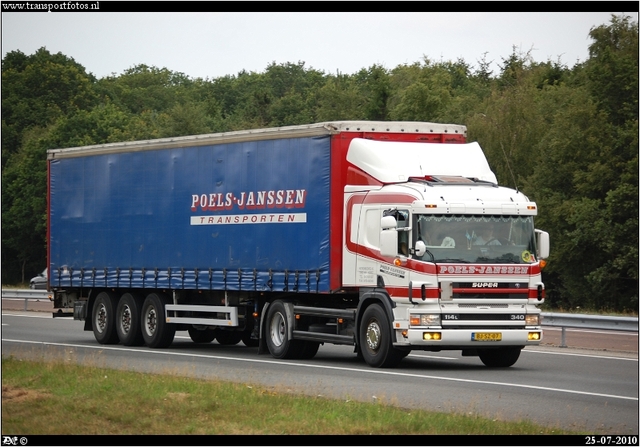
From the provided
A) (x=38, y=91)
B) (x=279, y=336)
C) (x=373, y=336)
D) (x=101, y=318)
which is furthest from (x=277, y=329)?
(x=38, y=91)

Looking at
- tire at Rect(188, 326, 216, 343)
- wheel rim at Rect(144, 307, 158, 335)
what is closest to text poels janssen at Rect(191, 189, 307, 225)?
wheel rim at Rect(144, 307, 158, 335)

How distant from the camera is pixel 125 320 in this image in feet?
88.2

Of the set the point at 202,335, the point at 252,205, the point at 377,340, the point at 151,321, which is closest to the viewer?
the point at 377,340

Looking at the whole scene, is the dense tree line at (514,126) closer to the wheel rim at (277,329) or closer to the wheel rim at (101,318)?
the wheel rim at (277,329)

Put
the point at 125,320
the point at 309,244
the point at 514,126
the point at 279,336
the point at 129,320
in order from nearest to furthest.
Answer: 1. the point at 309,244
2. the point at 279,336
3. the point at 129,320
4. the point at 125,320
5. the point at 514,126

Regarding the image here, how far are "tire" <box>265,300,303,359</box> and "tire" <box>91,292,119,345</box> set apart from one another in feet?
17.8

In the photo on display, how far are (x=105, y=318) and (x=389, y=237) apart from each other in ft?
32.6

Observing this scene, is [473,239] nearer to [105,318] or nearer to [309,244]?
[309,244]

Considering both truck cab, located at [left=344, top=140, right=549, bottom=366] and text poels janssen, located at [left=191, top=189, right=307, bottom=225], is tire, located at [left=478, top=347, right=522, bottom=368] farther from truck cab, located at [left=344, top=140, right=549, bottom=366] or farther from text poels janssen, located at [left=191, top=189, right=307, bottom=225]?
text poels janssen, located at [left=191, top=189, right=307, bottom=225]

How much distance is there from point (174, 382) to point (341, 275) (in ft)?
18.6

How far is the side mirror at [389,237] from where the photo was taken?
19484 millimetres

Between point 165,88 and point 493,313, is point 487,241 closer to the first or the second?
point 493,313

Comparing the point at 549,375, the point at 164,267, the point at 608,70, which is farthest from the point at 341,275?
the point at 608,70

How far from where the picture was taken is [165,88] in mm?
149625
